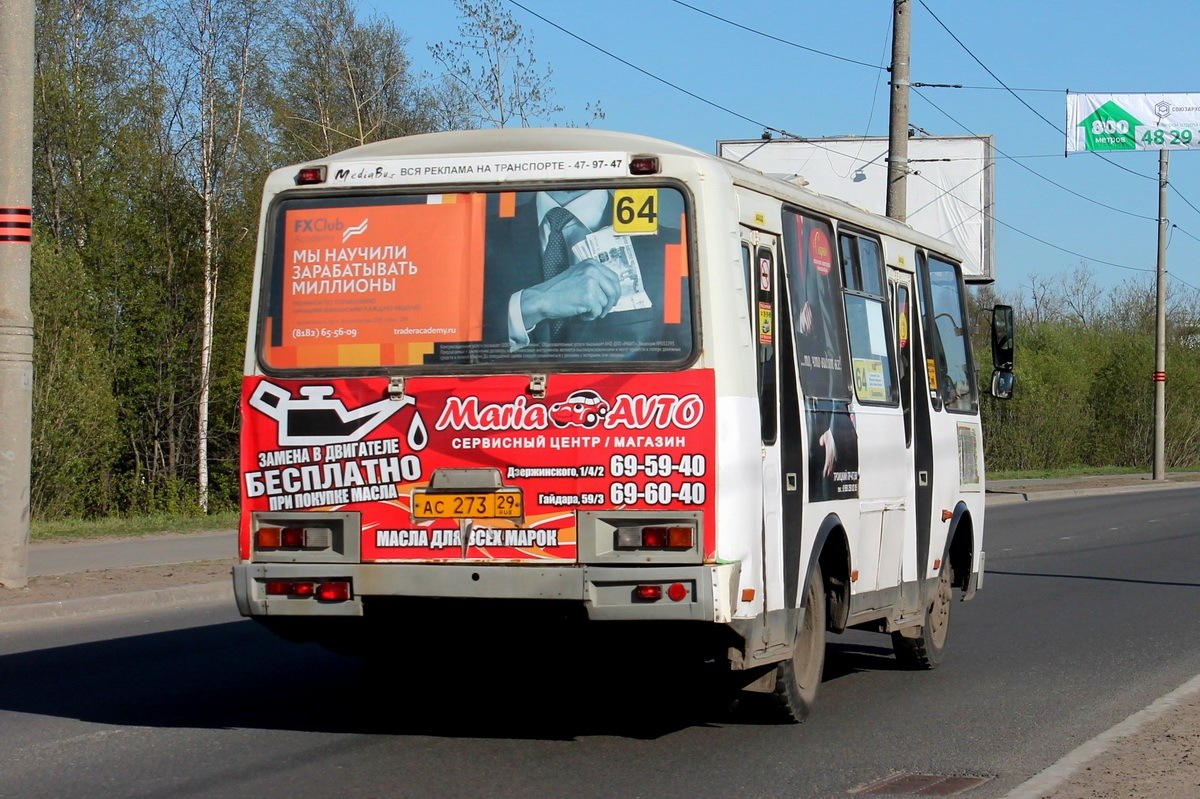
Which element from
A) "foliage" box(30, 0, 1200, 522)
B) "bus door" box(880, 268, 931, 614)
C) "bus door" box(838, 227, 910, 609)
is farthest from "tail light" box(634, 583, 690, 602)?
"foliage" box(30, 0, 1200, 522)

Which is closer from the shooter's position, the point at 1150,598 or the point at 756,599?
the point at 756,599

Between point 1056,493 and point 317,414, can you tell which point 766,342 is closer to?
point 317,414

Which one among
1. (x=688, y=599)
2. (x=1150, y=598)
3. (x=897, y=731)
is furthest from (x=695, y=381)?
(x=1150, y=598)

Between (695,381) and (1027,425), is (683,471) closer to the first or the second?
(695,381)

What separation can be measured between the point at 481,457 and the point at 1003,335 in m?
5.26

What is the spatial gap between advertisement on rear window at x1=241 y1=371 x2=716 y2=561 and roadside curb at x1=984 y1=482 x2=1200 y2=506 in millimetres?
28169

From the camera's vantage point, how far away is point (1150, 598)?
15.3 metres

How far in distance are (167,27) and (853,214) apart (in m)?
30.5

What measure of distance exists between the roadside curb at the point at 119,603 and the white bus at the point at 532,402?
559cm

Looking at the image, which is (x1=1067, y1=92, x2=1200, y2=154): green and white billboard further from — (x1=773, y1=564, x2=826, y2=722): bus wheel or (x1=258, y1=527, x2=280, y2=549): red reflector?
(x1=258, y1=527, x2=280, y2=549): red reflector

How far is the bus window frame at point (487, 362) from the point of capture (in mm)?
7051

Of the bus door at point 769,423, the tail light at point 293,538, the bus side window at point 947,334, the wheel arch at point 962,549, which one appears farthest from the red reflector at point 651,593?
the wheel arch at point 962,549

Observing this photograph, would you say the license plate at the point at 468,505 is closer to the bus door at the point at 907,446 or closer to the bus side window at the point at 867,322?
the bus side window at the point at 867,322

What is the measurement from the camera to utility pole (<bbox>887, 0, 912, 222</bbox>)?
68.4 ft
